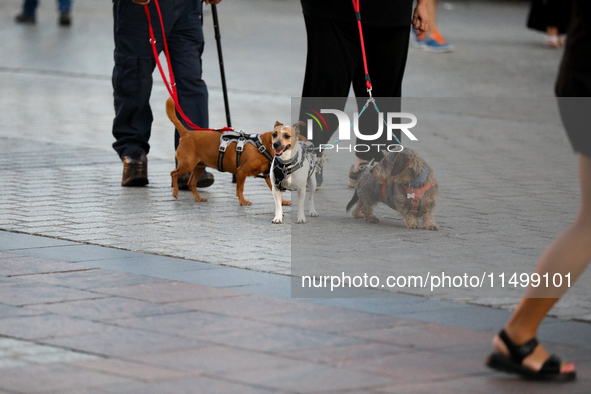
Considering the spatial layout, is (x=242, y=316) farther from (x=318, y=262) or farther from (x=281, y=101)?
(x=281, y=101)

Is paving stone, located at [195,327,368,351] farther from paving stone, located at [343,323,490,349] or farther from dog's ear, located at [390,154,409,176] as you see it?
dog's ear, located at [390,154,409,176]

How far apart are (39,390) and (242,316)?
3.34 ft

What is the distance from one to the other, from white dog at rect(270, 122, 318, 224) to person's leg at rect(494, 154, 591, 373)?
8.85 feet

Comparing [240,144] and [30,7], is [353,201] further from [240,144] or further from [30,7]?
[30,7]

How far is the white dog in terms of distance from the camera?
5887mm

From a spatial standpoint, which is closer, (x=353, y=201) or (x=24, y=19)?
(x=353, y=201)

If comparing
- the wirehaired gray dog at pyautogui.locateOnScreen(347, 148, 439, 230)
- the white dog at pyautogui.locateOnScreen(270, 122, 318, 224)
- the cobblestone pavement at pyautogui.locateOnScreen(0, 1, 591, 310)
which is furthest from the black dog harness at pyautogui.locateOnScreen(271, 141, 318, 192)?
the wirehaired gray dog at pyautogui.locateOnScreen(347, 148, 439, 230)

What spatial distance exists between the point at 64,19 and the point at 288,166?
1597cm

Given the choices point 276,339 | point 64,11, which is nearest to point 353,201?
point 276,339

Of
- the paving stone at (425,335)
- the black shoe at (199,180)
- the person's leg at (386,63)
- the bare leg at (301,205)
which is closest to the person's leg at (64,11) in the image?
the black shoe at (199,180)

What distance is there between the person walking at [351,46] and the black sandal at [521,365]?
132 inches

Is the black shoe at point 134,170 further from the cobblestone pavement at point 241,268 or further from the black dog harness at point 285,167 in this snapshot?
the black dog harness at point 285,167

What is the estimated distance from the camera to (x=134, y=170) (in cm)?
721

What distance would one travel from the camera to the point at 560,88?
3.39 metres
